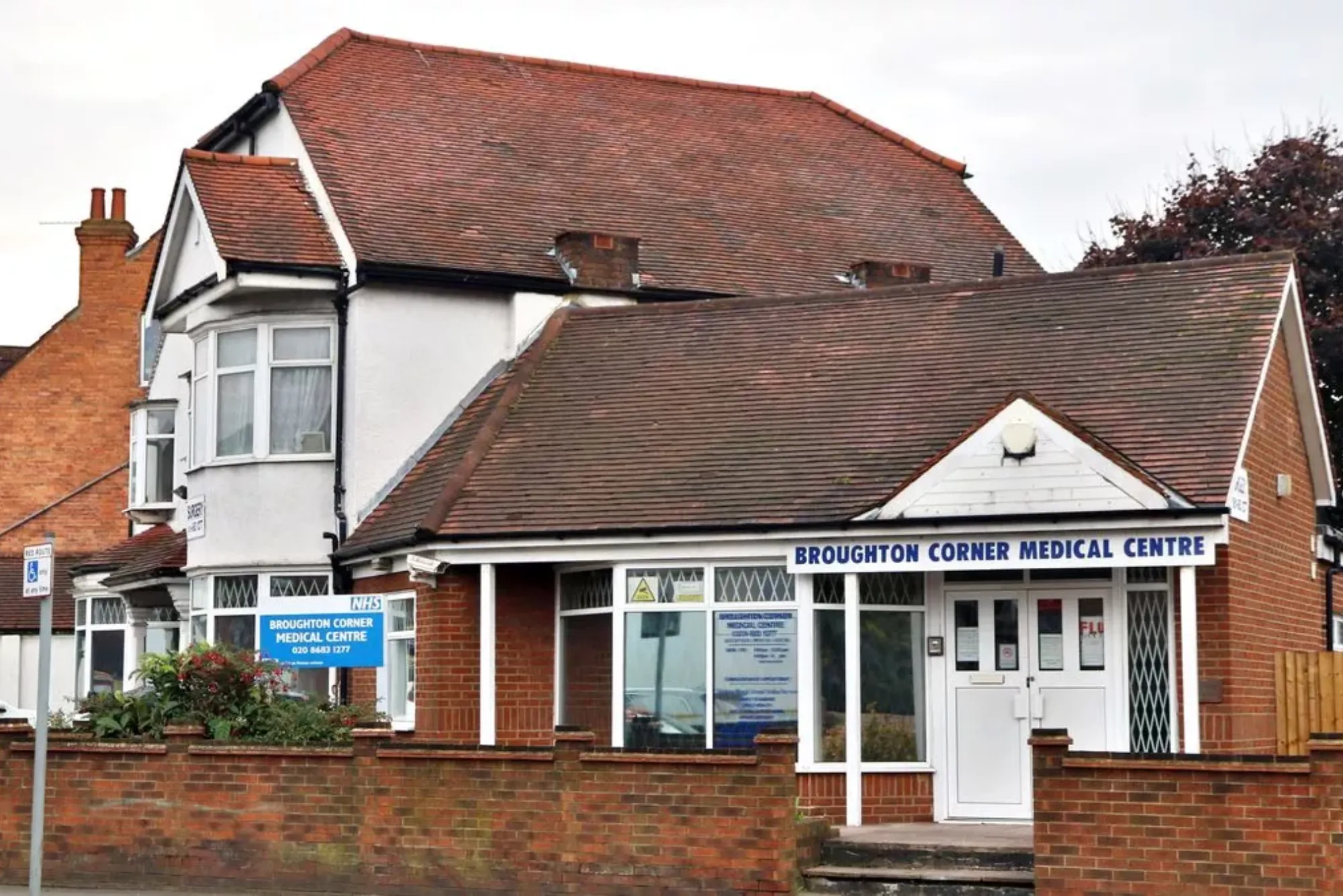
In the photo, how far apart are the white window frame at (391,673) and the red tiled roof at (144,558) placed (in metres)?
4.44

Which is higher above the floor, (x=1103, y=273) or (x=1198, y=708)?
(x=1103, y=273)

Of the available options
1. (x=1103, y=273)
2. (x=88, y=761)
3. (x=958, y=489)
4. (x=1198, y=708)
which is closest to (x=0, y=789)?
(x=88, y=761)

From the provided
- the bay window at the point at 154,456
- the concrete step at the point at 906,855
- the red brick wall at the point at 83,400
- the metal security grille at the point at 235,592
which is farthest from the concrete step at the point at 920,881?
the red brick wall at the point at 83,400

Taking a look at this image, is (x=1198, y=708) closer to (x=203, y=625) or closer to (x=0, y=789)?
(x=0, y=789)

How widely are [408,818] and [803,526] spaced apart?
4421 mm

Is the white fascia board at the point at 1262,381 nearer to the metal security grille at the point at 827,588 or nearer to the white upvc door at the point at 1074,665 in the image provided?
the white upvc door at the point at 1074,665

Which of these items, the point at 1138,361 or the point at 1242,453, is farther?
the point at 1138,361

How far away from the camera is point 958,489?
17422 millimetres

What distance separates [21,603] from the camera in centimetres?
4031

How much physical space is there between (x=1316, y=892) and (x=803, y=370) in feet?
29.5

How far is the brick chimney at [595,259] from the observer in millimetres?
23828

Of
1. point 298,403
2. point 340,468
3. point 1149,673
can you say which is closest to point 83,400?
point 298,403

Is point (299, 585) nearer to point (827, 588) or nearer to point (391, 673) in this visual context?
point (391, 673)

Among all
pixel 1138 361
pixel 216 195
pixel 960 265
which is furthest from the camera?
pixel 960 265
